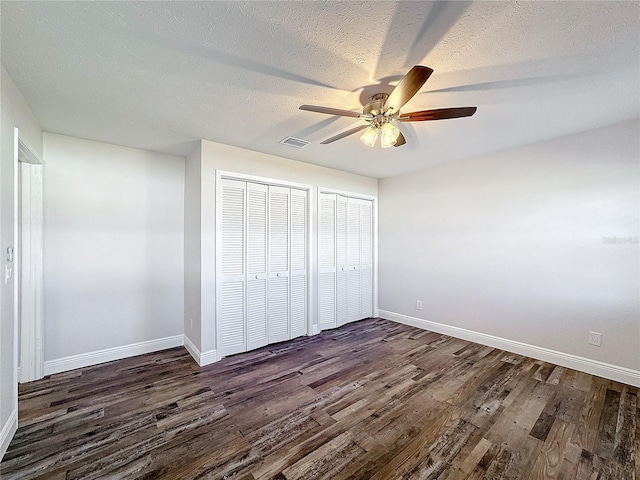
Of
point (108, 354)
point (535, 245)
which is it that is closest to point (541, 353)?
point (535, 245)

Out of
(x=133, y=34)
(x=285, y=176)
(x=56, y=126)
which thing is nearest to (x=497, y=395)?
(x=285, y=176)

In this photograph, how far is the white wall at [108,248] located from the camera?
276cm

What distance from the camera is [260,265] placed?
3416mm

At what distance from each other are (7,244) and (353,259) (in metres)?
3.79

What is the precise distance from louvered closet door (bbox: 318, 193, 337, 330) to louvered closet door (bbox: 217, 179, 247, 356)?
1199 millimetres

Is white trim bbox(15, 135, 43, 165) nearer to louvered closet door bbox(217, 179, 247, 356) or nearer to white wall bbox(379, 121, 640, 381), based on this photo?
louvered closet door bbox(217, 179, 247, 356)

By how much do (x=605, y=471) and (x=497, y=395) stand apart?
2.55ft

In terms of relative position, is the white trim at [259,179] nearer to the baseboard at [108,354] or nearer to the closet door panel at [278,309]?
the closet door panel at [278,309]

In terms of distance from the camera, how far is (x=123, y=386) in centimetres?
249

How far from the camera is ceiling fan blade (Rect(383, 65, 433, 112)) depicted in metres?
1.37

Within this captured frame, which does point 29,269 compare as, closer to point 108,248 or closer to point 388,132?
point 108,248

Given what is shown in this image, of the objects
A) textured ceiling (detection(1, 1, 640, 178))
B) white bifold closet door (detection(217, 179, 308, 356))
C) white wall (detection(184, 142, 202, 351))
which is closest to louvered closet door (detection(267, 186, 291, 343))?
Result: white bifold closet door (detection(217, 179, 308, 356))

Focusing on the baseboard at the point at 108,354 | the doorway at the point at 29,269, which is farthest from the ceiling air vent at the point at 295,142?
the baseboard at the point at 108,354

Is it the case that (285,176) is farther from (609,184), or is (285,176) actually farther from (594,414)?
(594,414)
